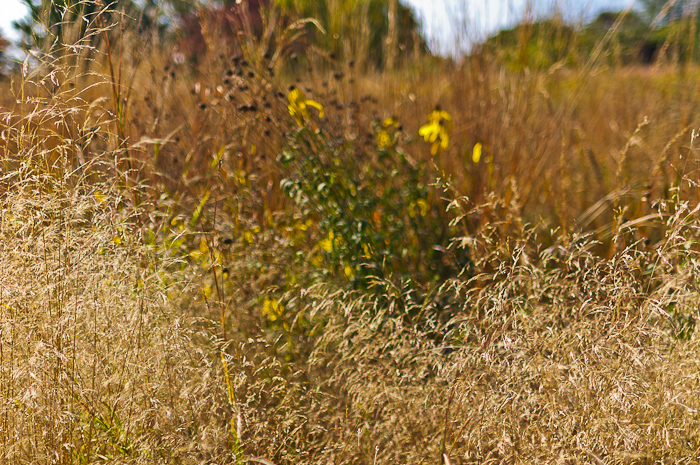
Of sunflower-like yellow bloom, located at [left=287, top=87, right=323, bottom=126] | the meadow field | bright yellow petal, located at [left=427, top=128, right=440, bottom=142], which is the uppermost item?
sunflower-like yellow bloom, located at [left=287, top=87, right=323, bottom=126]

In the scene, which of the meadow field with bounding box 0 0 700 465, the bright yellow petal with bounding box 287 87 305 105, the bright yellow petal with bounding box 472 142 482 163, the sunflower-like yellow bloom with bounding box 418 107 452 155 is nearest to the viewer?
the meadow field with bounding box 0 0 700 465

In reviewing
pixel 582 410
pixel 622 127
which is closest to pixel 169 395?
pixel 582 410

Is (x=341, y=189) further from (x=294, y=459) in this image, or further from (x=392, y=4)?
(x=392, y=4)

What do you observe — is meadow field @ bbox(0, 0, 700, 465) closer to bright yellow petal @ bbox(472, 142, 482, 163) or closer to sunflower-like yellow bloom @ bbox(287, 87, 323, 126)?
sunflower-like yellow bloom @ bbox(287, 87, 323, 126)

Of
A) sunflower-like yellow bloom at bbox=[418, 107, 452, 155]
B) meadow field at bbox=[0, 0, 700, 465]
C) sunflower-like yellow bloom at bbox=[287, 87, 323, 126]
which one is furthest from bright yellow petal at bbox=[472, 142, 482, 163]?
sunflower-like yellow bloom at bbox=[287, 87, 323, 126]

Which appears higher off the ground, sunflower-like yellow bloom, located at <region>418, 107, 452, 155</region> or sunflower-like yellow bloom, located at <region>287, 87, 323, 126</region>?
sunflower-like yellow bloom, located at <region>287, 87, 323, 126</region>

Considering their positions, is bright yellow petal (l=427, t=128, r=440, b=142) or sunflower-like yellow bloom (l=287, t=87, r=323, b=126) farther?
bright yellow petal (l=427, t=128, r=440, b=142)

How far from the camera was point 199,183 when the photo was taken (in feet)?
9.27

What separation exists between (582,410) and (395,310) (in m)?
0.68

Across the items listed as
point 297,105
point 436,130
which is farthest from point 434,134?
point 297,105

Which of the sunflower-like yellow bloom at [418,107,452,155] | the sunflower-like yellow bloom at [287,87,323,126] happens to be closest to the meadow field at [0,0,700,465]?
the sunflower-like yellow bloom at [287,87,323,126]

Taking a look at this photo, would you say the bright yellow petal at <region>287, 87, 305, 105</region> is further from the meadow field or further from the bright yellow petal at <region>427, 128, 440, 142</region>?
the bright yellow petal at <region>427, 128, 440, 142</region>

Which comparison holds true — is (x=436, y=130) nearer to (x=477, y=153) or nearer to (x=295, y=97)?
(x=477, y=153)

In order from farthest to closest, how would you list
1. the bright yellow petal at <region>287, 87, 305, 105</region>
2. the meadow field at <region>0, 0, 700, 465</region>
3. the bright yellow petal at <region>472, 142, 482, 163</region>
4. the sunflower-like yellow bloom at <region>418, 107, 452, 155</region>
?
the bright yellow petal at <region>472, 142, 482, 163</region> → the sunflower-like yellow bloom at <region>418, 107, 452, 155</region> → the bright yellow petal at <region>287, 87, 305, 105</region> → the meadow field at <region>0, 0, 700, 465</region>
